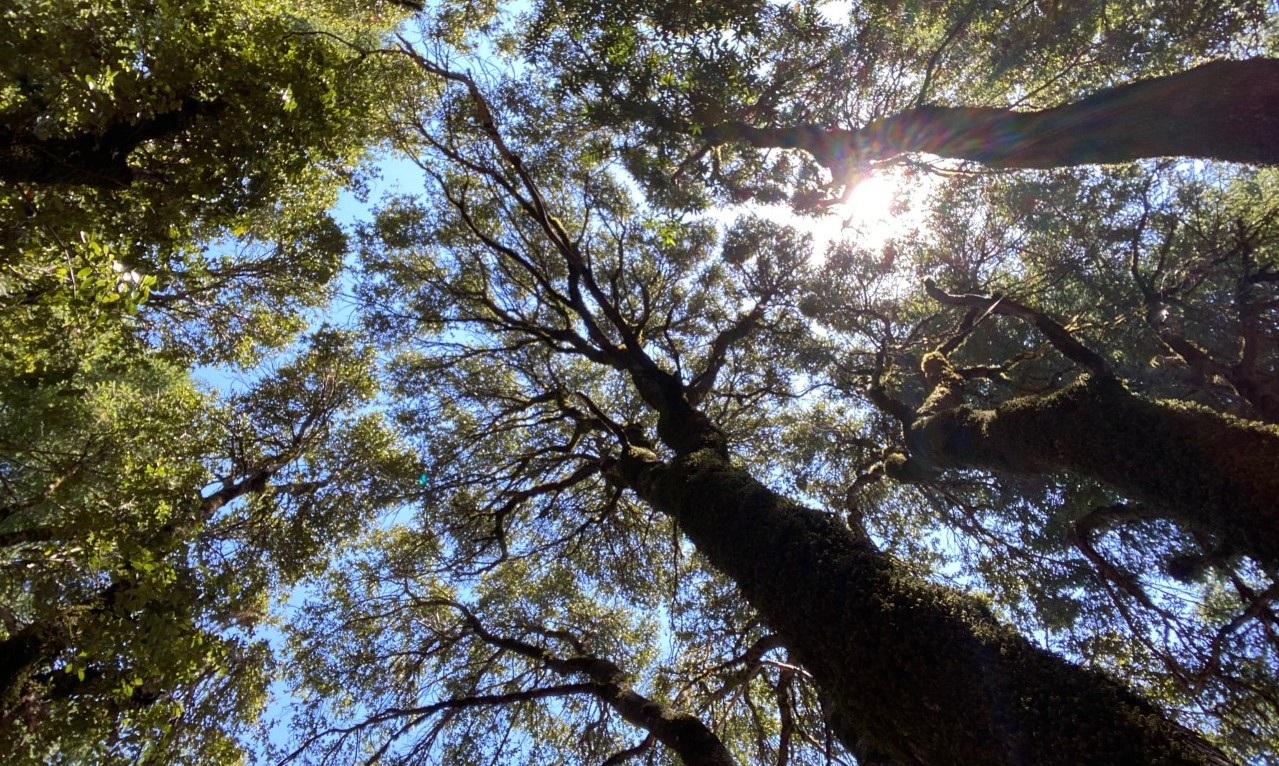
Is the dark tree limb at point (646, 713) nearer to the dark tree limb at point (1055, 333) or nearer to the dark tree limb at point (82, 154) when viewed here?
the dark tree limb at point (1055, 333)

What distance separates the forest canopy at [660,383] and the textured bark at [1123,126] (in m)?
0.03

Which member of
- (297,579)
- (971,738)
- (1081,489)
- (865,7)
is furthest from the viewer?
(297,579)

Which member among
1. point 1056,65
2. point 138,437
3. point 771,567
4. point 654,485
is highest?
point 138,437

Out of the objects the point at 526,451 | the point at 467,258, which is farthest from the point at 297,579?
A: the point at 467,258

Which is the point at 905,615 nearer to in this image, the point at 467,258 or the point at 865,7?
the point at 865,7

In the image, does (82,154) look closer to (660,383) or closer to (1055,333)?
(660,383)

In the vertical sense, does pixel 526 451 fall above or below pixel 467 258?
below

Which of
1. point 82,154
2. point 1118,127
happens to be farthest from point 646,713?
point 82,154

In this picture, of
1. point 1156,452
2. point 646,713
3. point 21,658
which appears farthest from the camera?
point 646,713

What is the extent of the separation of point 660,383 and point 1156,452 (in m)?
4.62

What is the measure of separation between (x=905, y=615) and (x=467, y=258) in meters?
8.45

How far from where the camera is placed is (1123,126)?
415 centimetres

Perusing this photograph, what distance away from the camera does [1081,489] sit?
23.3 feet

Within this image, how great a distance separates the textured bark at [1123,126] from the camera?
3.66 m
